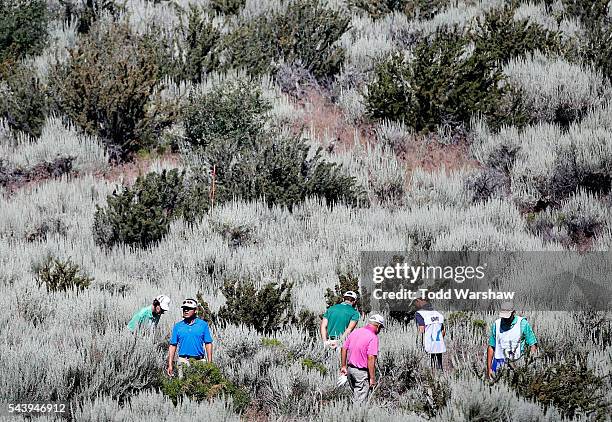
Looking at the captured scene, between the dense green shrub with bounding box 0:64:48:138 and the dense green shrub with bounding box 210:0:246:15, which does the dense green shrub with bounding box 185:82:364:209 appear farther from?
the dense green shrub with bounding box 210:0:246:15

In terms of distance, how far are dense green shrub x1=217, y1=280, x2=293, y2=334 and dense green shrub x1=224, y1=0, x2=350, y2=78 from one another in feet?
28.5

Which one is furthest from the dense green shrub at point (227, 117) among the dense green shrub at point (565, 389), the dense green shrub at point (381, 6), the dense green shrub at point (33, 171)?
the dense green shrub at point (565, 389)

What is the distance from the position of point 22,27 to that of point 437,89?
29.4 feet

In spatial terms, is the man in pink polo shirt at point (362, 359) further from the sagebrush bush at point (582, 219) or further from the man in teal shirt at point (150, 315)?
the sagebrush bush at point (582, 219)

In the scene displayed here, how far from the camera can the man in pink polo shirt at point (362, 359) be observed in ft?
26.1

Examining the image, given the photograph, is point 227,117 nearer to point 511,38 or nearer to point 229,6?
point 511,38

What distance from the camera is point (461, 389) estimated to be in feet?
23.9

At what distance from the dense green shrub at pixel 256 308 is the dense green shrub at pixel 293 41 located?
8.69 m

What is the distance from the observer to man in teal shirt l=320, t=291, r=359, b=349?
9039 mm

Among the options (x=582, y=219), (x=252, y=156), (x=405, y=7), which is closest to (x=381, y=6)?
(x=405, y=7)

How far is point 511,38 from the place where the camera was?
18.3m

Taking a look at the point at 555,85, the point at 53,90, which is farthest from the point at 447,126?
the point at 53,90

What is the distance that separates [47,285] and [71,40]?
1028 centimetres

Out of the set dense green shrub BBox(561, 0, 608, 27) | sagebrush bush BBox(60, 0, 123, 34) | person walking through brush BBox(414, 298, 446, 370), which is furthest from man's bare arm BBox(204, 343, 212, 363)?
dense green shrub BBox(561, 0, 608, 27)
